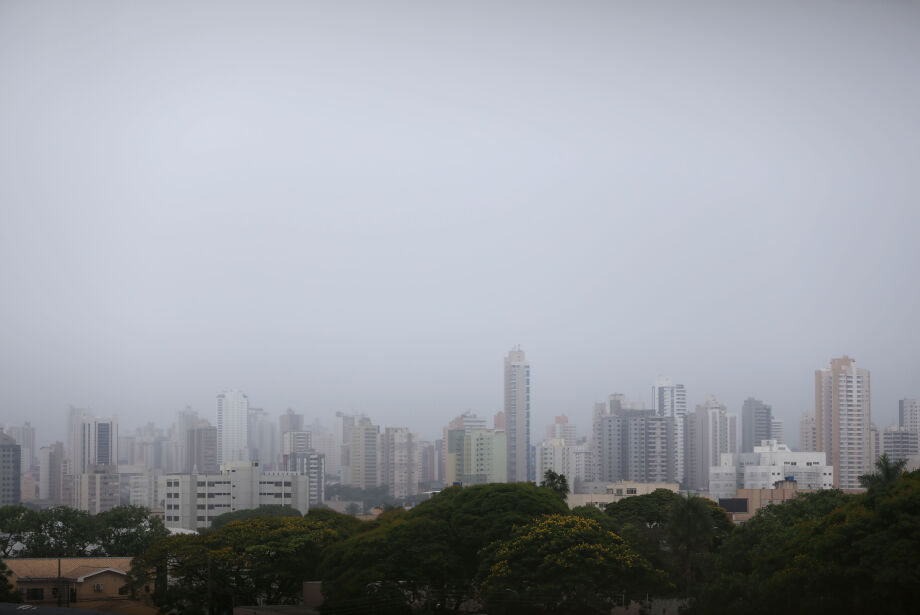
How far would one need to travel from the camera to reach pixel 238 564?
21.8 ft

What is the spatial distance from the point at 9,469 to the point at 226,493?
18.9 ft

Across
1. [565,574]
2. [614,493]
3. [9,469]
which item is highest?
[565,574]

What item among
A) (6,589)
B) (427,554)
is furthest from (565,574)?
(6,589)

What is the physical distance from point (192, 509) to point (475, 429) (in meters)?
9.87

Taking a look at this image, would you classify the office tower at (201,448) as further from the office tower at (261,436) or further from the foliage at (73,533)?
the foliage at (73,533)

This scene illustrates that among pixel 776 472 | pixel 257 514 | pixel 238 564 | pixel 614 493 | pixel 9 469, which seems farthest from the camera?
pixel 776 472

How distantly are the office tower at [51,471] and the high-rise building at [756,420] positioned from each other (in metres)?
17.7

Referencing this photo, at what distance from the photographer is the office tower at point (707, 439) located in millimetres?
24422

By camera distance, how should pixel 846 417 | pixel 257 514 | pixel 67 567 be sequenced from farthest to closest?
pixel 846 417 < pixel 257 514 < pixel 67 567

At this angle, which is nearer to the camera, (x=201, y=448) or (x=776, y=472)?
(x=776, y=472)

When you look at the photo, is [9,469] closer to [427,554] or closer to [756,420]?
[427,554]

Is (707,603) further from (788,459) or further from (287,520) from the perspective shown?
(788,459)

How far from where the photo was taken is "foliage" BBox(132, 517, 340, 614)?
21.4ft

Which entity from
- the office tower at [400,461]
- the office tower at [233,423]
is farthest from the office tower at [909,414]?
the office tower at [233,423]
